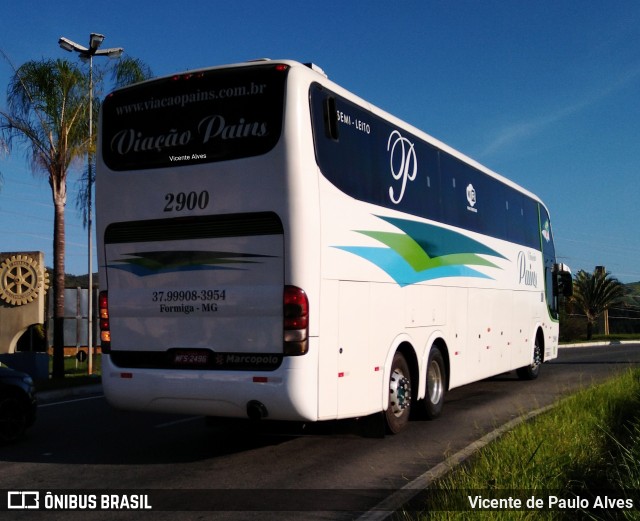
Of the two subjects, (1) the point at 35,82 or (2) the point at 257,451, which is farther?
(1) the point at 35,82

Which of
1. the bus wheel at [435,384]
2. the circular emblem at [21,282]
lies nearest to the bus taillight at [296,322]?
the bus wheel at [435,384]

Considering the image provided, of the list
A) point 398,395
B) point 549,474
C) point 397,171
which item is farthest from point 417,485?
point 397,171

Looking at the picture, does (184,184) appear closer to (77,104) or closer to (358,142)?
(358,142)

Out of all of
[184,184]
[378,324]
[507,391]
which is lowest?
[507,391]

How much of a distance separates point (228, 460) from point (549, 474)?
3572mm

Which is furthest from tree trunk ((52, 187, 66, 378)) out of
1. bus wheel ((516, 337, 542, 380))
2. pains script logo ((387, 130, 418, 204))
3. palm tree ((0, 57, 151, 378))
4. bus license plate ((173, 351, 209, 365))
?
bus license plate ((173, 351, 209, 365))

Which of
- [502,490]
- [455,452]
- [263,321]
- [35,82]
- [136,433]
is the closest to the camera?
[502,490]

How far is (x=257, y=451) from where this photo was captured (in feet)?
29.5

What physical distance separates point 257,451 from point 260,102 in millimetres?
3996

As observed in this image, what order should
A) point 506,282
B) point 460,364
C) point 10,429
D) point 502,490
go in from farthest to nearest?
point 506,282 < point 460,364 < point 10,429 < point 502,490

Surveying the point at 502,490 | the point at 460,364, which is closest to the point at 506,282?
the point at 460,364

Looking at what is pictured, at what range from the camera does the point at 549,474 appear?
657cm

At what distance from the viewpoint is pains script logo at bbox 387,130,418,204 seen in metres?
9.97

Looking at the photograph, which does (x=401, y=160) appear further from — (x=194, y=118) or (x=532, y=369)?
(x=532, y=369)
